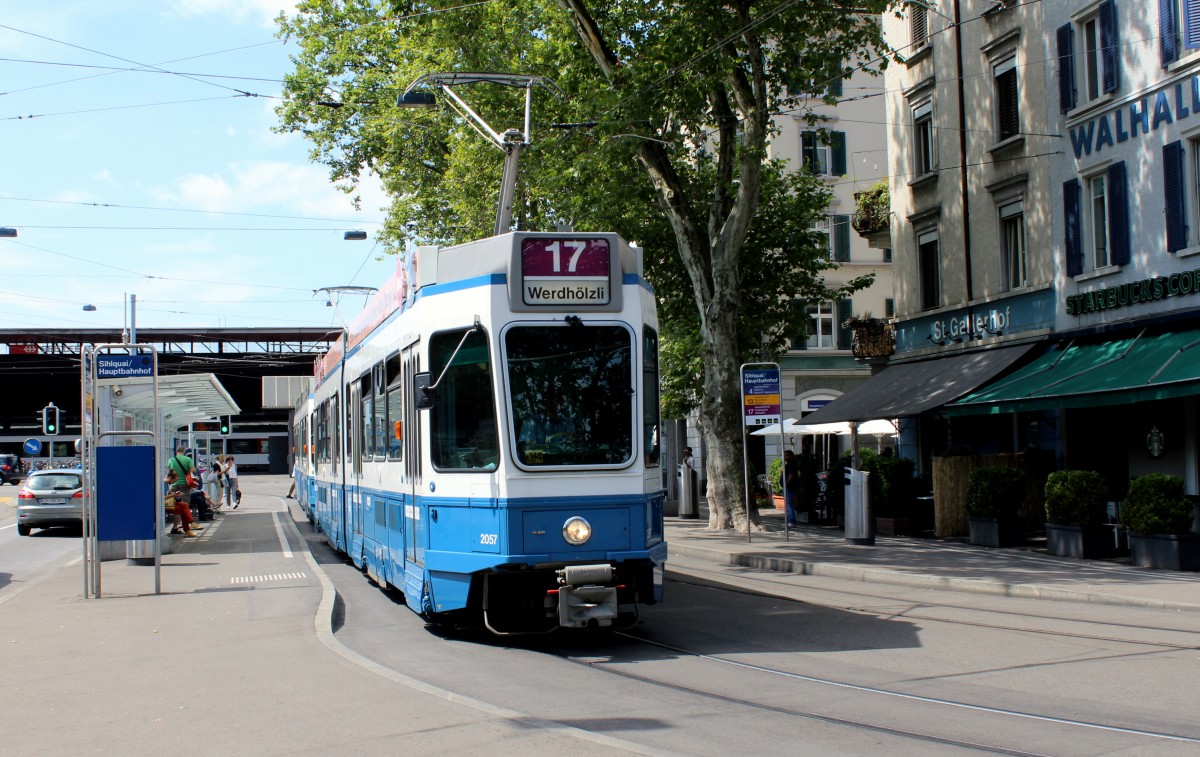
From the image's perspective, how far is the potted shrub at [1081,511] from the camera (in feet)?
54.5

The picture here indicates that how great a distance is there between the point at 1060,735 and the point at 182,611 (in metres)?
8.82

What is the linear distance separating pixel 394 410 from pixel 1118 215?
13287mm

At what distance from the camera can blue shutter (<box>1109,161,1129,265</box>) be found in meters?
19.4

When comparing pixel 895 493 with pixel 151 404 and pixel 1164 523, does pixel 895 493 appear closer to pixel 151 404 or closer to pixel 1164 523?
pixel 1164 523

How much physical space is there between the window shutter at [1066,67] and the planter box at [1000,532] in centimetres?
745

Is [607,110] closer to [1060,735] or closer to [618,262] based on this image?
[618,262]

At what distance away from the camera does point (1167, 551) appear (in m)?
15.1

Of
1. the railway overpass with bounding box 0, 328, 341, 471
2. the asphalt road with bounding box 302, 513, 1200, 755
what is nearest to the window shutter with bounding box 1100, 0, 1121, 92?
the asphalt road with bounding box 302, 513, 1200, 755

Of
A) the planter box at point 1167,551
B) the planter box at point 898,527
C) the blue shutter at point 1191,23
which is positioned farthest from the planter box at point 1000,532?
the blue shutter at point 1191,23

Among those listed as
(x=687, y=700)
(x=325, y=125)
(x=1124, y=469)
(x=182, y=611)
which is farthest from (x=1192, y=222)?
(x=325, y=125)

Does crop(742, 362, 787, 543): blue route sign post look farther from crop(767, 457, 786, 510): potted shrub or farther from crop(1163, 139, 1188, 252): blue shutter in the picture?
crop(767, 457, 786, 510): potted shrub

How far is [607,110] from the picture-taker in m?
21.4

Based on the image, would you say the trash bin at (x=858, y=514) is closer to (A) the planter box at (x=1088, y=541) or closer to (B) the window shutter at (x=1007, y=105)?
(A) the planter box at (x=1088, y=541)

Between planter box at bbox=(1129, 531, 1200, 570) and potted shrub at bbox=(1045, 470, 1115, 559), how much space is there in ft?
3.63
